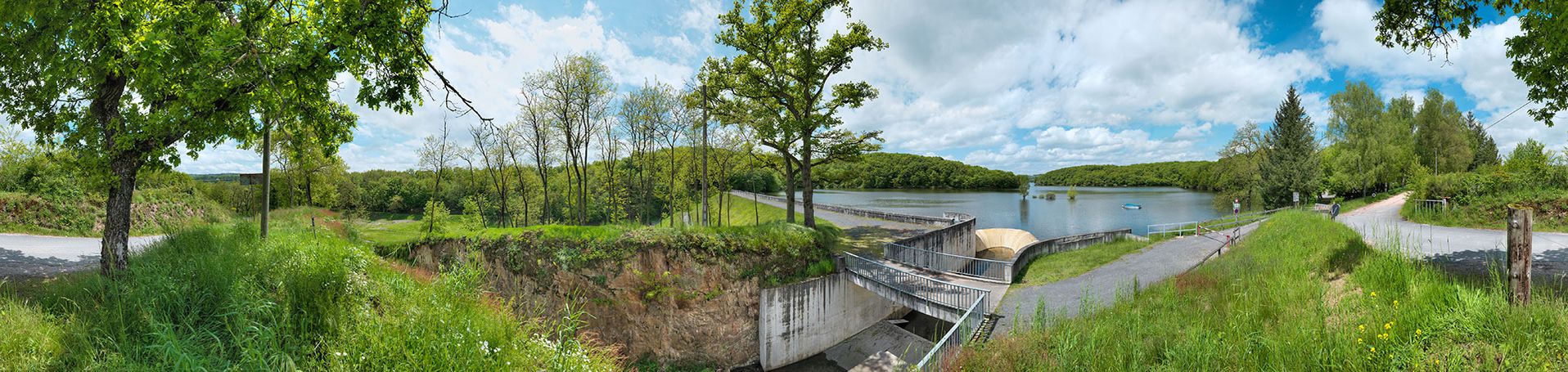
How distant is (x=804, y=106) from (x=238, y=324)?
54.4 ft

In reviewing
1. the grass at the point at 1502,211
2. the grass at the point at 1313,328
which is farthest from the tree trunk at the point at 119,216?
the grass at the point at 1502,211

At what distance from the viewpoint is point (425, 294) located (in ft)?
18.1

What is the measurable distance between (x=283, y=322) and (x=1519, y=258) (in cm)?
1063

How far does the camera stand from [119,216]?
675 cm

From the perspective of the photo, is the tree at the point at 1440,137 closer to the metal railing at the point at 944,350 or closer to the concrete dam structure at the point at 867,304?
the concrete dam structure at the point at 867,304

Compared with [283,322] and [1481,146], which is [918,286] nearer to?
[283,322]

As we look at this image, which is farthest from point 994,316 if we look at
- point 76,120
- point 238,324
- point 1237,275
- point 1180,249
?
point 76,120

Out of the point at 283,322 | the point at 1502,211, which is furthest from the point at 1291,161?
the point at 283,322

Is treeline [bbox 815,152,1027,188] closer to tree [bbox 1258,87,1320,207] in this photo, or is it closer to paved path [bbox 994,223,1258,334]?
tree [bbox 1258,87,1320,207]

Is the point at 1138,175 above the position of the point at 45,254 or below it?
above

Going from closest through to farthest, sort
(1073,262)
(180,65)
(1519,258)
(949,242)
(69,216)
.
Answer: (1519,258) → (180,65) → (1073,262) → (69,216) → (949,242)

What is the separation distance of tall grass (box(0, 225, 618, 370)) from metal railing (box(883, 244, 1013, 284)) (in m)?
11.8

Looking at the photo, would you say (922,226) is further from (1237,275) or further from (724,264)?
(1237,275)

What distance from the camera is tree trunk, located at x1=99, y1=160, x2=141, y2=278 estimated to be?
6.54 meters
